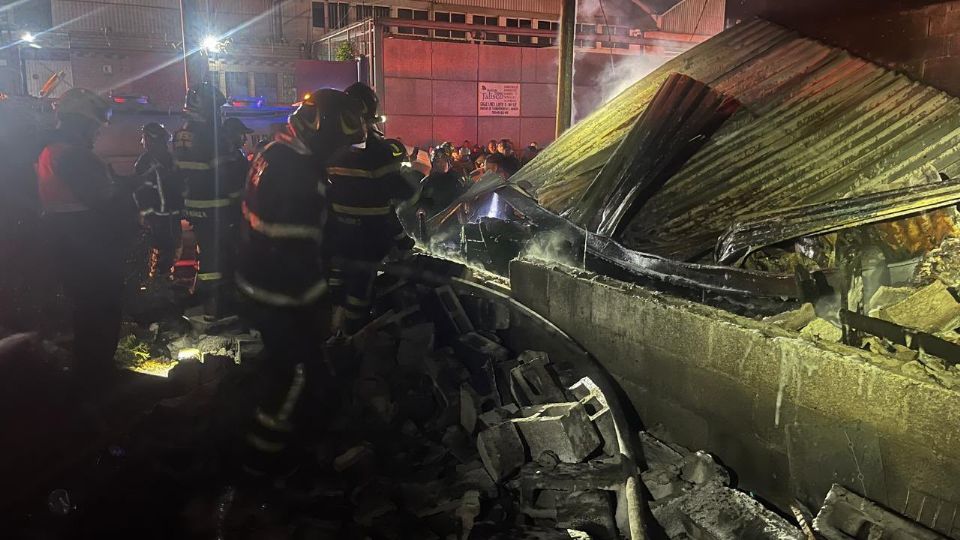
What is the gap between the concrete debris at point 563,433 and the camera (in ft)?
11.3

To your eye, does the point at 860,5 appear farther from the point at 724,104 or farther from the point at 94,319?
the point at 94,319

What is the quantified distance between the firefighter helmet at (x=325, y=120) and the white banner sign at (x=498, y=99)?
15.8 meters

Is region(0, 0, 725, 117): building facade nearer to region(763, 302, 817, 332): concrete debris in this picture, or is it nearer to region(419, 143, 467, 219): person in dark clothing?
region(419, 143, 467, 219): person in dark clothing

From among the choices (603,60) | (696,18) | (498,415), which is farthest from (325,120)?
(696,18)

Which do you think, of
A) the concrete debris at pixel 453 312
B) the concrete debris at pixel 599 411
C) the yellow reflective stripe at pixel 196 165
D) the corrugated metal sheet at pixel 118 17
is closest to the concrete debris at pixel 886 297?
the concrete debris at pixel 599 411

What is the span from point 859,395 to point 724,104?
317 centimetres

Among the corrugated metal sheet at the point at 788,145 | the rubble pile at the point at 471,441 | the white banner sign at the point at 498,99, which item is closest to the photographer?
the rubble pile at the point at 471,441

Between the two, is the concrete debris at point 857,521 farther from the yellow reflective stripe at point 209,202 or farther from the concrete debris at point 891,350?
the yellow reflective stripe at point 209,202

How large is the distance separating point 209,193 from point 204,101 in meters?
1.04

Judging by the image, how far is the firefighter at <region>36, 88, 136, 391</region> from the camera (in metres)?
4.84

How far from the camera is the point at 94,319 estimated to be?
5.17 m

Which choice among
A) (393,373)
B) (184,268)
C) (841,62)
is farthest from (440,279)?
(184,268)

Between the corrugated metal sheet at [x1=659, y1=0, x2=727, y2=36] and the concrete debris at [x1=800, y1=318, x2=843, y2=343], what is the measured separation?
19472 mm

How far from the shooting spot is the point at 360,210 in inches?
226
